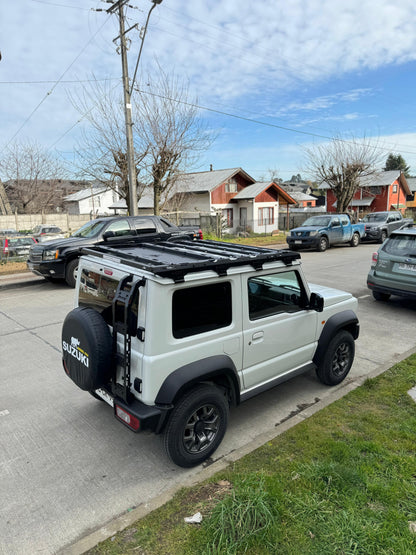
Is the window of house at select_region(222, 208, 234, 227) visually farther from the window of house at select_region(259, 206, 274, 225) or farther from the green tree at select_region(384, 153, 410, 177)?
the green tree at select_region(384, 153, 410, 177)

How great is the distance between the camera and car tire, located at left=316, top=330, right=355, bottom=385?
4.23m

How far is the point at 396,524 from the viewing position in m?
2.38

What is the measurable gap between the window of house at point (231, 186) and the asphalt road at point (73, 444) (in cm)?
2740

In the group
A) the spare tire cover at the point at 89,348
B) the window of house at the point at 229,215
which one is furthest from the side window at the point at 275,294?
the window of house at the point at 229,215

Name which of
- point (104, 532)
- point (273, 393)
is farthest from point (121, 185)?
point (104, 532)

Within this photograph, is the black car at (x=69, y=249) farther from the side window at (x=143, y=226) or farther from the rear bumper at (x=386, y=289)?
the rear bumper at (x=386, y=289)

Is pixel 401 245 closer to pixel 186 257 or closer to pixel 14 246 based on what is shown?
pixel 186 257

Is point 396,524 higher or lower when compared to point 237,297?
lower

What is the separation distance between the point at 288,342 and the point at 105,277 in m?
1.91

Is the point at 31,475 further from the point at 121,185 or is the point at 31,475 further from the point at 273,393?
the point at 121,185

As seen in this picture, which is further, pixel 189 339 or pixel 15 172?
pixel 15 172

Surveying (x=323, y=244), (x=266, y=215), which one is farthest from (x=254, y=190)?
(x=323, y=244)

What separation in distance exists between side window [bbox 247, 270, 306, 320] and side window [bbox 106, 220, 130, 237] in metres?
7.35

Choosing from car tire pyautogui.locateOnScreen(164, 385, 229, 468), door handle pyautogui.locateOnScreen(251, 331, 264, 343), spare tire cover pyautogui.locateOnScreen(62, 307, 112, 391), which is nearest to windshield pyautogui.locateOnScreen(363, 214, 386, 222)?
door handle pyautogui.locateOnScreen(251, 331, 264, 343)
